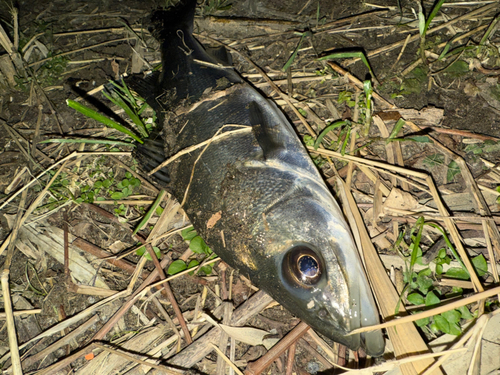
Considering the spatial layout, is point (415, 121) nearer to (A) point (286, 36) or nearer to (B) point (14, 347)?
(A) point (286, 36)

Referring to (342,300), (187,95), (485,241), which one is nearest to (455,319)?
(485,241)

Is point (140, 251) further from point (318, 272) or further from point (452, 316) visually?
point (452, 316)

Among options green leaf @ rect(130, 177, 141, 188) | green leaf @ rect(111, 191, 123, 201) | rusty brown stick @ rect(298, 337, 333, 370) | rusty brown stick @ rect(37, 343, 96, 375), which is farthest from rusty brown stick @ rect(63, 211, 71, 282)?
rusty brown stick @ rect(298, 337, 333, 370)

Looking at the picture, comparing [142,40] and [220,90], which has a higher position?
[142,40]

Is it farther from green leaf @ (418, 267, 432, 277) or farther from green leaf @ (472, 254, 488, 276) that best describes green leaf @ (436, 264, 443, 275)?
green leaf @ (472, 254, 488, 276)

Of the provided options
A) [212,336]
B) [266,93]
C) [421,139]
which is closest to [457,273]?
[421,139]

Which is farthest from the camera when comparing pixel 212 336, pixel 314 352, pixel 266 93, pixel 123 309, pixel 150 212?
pixel 266 93
